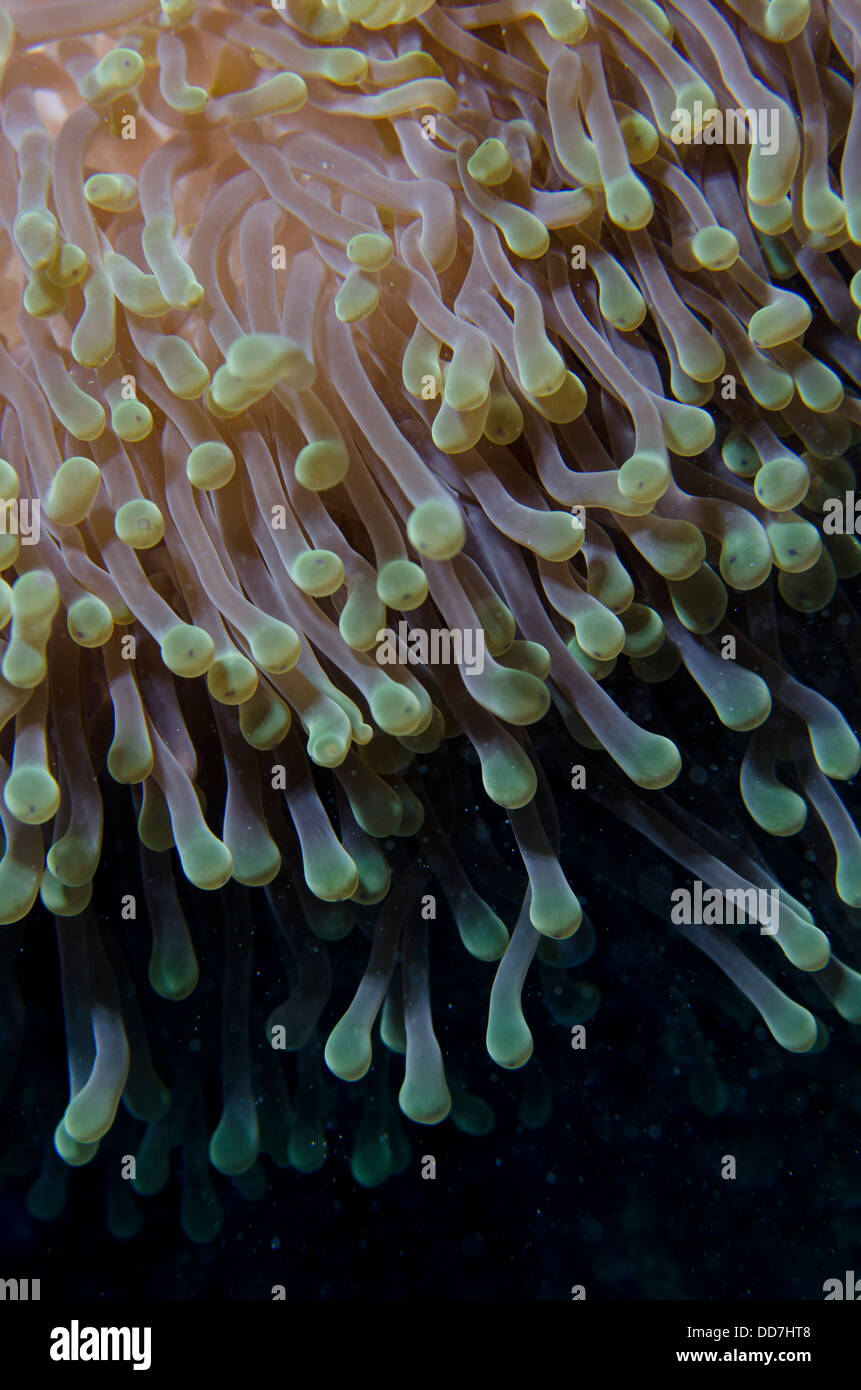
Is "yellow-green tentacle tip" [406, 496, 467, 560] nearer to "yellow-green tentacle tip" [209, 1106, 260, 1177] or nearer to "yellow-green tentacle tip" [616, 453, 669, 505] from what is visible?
"yellow-green tentacle tip" [616, 453, 669, 505]

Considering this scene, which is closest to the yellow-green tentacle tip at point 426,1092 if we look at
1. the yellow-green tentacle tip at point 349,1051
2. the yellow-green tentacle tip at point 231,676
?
the yellow-green tentacle tip at point 349,1051

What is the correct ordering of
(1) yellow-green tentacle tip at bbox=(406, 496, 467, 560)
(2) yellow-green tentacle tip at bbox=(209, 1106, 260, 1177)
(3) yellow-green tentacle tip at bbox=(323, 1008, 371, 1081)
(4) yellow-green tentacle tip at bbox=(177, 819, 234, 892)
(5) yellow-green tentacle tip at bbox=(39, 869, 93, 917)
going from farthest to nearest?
(2) yellow-green tentacle tip at bbox=(209, 1106, 260, 1177), (3) yellow-green tentacle tip at bbox=(323, 1008, 371, 1081), (5) yellow-green tentacle tip at bbox=(39, 869, 93, 917), (4) yellow-green tentacle tip at bbox=(177, 819, 234, 892), (1) yellow-green tentacle tip at bbox=(406, 496, 467, 560)

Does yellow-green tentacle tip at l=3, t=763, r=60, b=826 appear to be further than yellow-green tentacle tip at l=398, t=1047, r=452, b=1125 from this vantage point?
No

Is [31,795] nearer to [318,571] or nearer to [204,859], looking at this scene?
[204,859]

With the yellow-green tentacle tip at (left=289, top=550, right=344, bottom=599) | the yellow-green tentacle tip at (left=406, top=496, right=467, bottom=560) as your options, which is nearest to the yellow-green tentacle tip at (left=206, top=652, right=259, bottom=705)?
the yellow-green tentacle tip at (left=289, top=550, right=344, bottom=599)

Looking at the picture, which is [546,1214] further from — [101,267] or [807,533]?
[101,267]

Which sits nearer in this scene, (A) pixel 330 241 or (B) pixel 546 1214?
(A) pixel 330 241

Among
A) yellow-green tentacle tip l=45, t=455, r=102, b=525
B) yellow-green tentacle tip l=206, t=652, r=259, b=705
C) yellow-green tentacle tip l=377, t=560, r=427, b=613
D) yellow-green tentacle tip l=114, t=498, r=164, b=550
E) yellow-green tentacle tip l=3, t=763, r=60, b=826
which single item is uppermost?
yellow-green tentacle tip l=45, t=455, r=102, b=525

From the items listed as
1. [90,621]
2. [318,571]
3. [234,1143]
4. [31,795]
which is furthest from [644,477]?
[234,1143]
